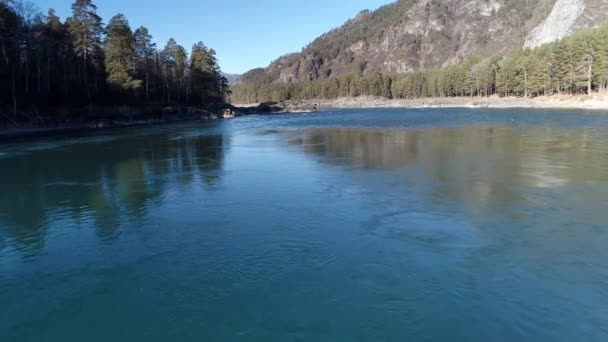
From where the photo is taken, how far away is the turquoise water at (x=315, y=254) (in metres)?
8.30

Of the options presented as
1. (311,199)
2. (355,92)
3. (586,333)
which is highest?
(355,92)

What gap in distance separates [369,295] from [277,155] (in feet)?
72.0

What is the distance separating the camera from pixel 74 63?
66250mm

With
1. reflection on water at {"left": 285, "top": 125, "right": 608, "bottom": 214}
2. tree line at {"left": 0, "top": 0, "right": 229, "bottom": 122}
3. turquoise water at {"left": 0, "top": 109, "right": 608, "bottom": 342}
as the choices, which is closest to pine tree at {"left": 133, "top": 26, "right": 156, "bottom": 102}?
tree line at {"left": 0, "top": 0, "right": 229, "bottom": 122}

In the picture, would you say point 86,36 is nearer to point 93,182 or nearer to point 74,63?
point 74,63

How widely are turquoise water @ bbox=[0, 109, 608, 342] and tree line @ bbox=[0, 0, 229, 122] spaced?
137ft

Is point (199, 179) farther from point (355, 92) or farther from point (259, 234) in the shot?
point (355, 92)

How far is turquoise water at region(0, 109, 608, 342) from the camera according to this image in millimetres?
8297

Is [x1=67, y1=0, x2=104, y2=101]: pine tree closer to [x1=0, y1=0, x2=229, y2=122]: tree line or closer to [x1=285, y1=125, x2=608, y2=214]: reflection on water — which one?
[x1=0, y1=0, x2=229, y2=122]: tree line

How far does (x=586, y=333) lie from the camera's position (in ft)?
25.3

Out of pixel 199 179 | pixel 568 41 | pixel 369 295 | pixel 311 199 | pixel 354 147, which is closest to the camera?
pixel 369 295

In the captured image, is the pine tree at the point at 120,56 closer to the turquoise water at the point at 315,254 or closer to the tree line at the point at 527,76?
the turquoise water at the point at 315,254

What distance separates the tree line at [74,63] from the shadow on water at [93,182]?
84.8ft

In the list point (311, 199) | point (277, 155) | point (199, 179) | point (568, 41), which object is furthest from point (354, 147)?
point (568, 41)
